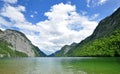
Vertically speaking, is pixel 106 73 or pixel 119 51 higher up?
pixel 119 51

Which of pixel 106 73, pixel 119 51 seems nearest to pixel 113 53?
pixel 119 51

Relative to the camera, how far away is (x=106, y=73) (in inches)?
1651

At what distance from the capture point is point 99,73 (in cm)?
4197

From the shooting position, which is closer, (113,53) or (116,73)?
(116,73)

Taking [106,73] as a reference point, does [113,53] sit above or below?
above

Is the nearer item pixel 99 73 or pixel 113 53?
pixel 99 73

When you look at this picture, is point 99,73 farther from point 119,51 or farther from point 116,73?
point 119,51

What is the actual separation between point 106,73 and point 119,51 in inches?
6012

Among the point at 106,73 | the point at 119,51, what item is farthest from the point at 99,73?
the point at 119,51

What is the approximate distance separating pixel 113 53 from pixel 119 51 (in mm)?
9009

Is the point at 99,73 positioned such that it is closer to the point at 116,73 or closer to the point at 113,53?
the point at 116,73

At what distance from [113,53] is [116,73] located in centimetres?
15949

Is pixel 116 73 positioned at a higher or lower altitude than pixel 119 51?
lower

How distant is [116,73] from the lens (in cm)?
4125
